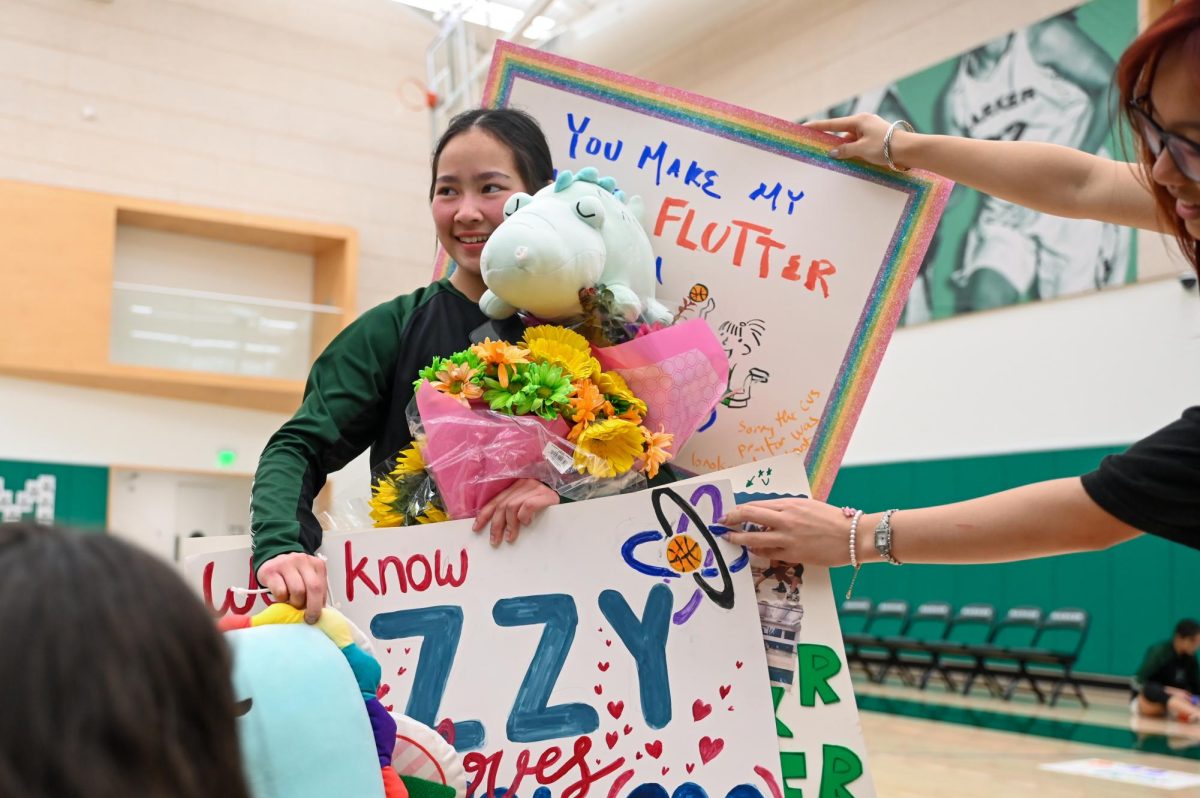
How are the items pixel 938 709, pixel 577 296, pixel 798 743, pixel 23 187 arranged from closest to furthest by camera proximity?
pixel 798 743 < pixel 577 296 < pixel 938 709 < pixel 23 187

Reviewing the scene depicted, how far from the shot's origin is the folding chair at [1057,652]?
8812mm

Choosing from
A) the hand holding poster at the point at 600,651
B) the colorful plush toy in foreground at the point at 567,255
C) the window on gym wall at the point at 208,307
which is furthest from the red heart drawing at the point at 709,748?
the window on gym wall at the point at 208,307

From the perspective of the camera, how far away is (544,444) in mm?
1382

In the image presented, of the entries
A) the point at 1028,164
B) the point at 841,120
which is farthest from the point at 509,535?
the point at 1028,164

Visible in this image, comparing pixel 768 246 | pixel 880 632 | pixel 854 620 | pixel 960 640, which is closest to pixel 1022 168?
pixel 768 246

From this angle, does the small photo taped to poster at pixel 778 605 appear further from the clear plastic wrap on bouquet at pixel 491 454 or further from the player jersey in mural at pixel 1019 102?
the player jersey in mural at pixel 1019 102

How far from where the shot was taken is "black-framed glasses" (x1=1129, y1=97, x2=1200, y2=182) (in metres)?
1.02

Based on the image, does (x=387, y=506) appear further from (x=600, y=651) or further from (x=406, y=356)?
(x=600, y=651)

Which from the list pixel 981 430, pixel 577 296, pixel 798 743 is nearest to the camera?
pixel 798 743

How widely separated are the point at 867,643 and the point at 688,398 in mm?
9324

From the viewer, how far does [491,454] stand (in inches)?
54.7

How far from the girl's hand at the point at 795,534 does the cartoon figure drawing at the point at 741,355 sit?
0.31 metres

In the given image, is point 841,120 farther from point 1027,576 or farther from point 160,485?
point 160,485

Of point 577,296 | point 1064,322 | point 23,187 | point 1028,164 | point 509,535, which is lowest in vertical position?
point 509,535
